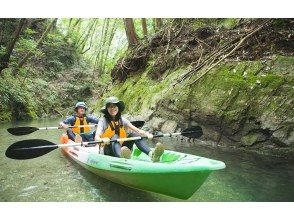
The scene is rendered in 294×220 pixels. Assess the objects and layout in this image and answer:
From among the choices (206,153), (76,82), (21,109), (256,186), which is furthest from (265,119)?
(76,82)

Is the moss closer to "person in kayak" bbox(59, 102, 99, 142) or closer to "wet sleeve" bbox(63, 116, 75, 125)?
"person in kayak" bbox(59, 102, 99, 142)

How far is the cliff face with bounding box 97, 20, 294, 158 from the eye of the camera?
636 centimetres

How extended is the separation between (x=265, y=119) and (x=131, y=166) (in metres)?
3.10

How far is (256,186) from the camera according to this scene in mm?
4926

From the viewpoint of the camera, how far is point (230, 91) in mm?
7312

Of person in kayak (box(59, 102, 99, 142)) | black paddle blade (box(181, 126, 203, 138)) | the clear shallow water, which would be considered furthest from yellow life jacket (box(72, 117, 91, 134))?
black paddle blade (box(181, 126, 203, 138))

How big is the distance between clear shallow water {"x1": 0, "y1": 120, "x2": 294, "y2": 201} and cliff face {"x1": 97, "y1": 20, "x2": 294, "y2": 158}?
1.70 feet

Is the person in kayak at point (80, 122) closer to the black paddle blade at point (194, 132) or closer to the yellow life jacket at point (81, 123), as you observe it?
the yellow life jacket at point (81, 123)

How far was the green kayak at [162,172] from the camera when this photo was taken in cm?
388

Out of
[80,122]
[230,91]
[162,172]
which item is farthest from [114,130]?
[230,91]
